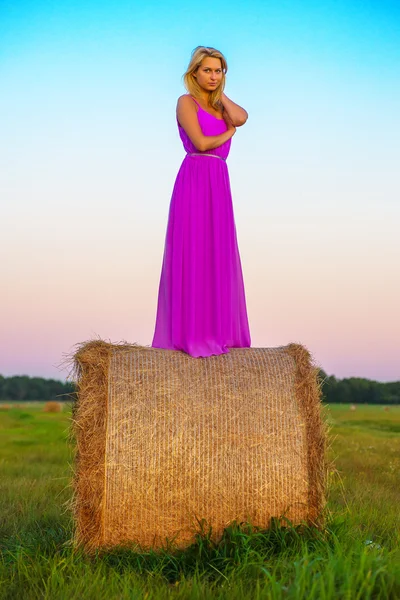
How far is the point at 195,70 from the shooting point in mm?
5543

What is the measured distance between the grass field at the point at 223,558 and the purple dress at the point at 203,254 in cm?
122

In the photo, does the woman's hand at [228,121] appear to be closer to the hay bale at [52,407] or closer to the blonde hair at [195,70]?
the blonde hair at [195,70]

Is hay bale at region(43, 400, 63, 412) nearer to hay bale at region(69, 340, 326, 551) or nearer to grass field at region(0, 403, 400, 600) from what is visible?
grass field at region(0, 403, 400, 600)

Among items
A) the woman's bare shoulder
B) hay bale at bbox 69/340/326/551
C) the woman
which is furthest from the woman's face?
hay bale at bbox 69/340/326/551

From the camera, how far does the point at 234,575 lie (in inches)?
139

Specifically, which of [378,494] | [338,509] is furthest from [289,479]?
[378,494]

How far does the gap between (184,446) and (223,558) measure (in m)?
0.73

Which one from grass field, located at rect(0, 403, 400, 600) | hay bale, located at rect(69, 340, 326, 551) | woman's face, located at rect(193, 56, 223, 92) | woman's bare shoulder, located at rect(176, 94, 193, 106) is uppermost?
woman's face, located at rect(193, 56, 223, 92)

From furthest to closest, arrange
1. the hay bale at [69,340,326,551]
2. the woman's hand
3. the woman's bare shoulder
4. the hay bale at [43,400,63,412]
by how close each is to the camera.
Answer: the hay bale at [43,400,63,412] → the woman's hand → the woman's bare shoulder → the hay bale at [69,340,326,551]

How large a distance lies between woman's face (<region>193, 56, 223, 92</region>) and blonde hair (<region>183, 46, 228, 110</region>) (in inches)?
1.2

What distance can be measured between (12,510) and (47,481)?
1.17m

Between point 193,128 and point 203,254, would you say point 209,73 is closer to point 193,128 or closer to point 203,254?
point 193,128

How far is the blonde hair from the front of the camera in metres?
5.41

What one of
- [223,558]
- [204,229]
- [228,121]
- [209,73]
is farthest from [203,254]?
[223,558]
